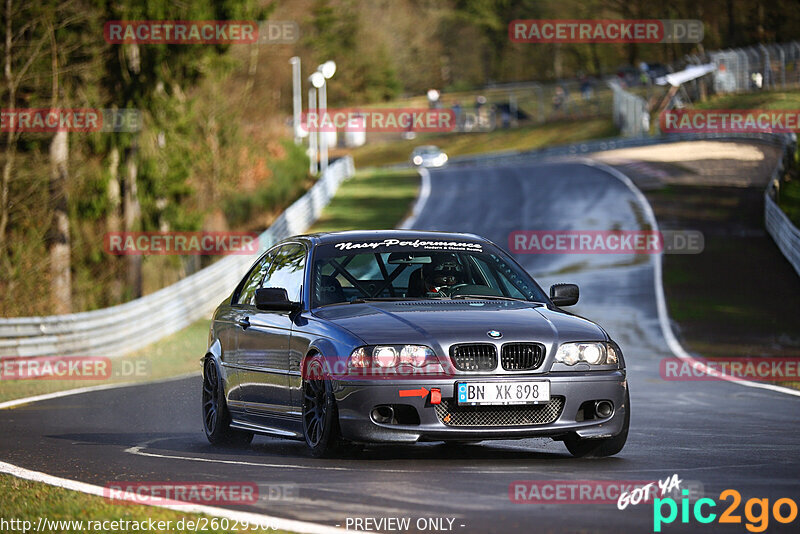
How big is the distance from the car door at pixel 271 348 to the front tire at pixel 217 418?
1.42 feet

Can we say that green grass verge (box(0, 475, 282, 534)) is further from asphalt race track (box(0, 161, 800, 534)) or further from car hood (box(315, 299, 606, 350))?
car hood (box(315, 299, 606, 350))

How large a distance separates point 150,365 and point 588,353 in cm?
1425

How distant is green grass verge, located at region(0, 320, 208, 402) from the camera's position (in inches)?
705

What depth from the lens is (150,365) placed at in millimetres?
22078

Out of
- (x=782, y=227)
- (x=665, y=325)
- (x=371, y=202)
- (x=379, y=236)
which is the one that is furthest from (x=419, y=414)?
(x=371, y=202)

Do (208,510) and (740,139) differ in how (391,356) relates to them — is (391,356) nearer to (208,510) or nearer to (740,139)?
(208,510)

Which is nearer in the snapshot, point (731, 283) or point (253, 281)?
point (253, 281)

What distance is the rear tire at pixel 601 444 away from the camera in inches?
352

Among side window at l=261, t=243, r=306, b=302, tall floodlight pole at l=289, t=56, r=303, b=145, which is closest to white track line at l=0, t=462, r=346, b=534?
side window at l=261, t=243, r=306, b=302

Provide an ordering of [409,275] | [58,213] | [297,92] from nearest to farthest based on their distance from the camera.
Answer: [409,275], [58,213], [297,92]

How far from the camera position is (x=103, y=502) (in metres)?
7.04

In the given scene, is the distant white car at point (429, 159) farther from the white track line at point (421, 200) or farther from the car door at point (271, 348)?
the car door at point (271, 348)

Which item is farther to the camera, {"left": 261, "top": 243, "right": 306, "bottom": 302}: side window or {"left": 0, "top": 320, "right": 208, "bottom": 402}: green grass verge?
{"left": 0, "top": 320, "right": 208, "bottom": 402}: green grass verge

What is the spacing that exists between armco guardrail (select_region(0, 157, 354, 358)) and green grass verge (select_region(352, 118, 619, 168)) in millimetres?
56833
